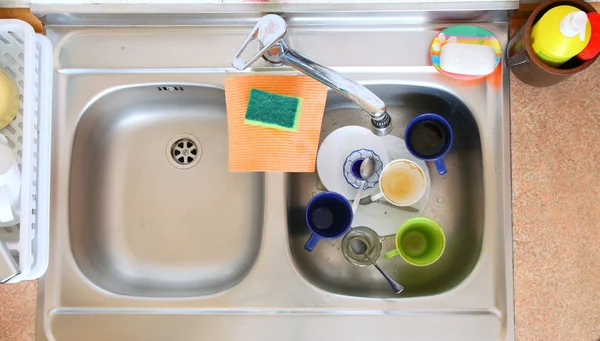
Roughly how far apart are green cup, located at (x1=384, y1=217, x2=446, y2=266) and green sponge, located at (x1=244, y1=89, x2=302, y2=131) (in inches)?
11.8

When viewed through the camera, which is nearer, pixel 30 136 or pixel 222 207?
pixel 30 136

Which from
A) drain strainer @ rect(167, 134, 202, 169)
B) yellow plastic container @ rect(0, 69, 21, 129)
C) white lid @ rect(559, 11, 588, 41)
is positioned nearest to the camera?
white lid @ rect(559, 11, 588, 41)

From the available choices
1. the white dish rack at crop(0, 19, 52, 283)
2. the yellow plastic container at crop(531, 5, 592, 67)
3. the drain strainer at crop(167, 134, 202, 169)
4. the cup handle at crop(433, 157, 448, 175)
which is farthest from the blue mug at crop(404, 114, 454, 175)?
the white dish rack at crop(0, 19, 52, 283)

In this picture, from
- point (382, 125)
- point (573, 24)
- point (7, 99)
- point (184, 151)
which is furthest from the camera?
point (184, 151)

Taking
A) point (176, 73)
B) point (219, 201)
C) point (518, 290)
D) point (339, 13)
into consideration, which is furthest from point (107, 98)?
point (518, 290)

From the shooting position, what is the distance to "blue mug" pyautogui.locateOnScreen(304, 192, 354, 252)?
906mm

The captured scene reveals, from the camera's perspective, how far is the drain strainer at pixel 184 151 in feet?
3.44

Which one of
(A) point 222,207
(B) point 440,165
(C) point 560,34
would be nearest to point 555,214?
(B) point 440,165

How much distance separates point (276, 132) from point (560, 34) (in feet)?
1.70

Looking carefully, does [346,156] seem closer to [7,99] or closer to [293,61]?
[293,61]

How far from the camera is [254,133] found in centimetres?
95

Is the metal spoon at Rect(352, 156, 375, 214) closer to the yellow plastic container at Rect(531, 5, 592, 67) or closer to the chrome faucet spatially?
the chrome faucet

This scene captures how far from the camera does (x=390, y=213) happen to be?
998 mm

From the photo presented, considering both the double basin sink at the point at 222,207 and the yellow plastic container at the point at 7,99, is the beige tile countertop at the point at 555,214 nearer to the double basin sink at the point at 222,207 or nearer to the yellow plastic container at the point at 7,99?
the double basin sink at the point at 222,207
